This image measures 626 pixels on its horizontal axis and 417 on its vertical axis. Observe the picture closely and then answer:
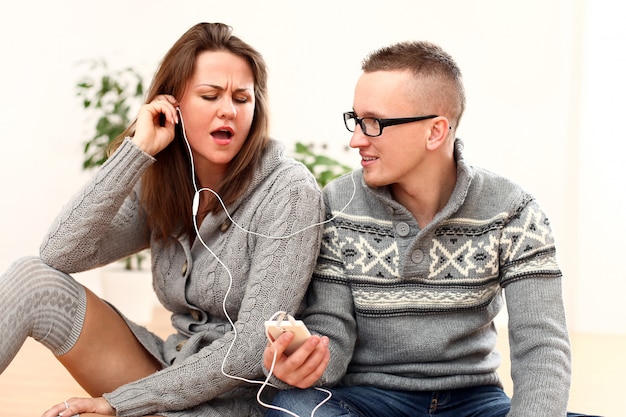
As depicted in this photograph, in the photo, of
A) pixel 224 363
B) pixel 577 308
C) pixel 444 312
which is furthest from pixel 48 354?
Result: pixel 577 308

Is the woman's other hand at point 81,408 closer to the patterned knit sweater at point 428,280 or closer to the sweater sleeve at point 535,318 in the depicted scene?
the patterned knit sweater at point 428,280

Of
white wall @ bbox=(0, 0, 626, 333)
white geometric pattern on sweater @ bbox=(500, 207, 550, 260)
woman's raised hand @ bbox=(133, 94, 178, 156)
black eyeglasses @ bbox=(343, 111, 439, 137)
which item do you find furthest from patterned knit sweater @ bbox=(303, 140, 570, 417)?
white wall @ bbox=(0, 0, 626, 333)

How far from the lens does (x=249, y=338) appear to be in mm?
1881

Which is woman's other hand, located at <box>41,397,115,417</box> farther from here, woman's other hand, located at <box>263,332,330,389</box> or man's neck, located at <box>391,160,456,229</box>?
man's neck, located at <box>391,160,456,229</box>

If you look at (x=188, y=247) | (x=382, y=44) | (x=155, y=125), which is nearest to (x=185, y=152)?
(x=155, y=125)

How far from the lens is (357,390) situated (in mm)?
1897

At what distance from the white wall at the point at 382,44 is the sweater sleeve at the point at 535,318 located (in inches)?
105

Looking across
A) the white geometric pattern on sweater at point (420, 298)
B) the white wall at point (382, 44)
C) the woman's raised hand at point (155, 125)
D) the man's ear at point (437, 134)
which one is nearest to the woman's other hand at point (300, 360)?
the white geometric pattern on sweater at point (420, 298)

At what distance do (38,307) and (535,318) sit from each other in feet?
3.64

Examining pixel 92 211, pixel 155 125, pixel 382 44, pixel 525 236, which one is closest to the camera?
pixel 525 236

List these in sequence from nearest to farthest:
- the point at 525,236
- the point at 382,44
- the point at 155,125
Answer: the point at 525,236, the point at 155,125, the point at 382,44

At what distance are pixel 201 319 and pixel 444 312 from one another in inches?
24.3

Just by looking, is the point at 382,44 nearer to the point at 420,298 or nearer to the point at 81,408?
the point at 420,298

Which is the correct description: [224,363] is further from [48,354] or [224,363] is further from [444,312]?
[48,354]
